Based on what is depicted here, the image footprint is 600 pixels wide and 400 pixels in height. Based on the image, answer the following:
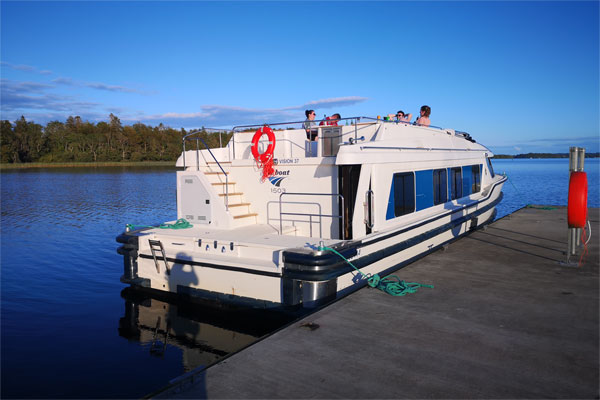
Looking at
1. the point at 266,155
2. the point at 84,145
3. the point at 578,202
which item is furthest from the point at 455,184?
the point at 84,145

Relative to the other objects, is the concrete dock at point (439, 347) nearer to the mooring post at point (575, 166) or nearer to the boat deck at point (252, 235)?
the mooring post at point (575, 166)

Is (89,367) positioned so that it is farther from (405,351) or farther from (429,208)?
(429,208)

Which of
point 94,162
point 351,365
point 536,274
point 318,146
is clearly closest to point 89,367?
point 351,365

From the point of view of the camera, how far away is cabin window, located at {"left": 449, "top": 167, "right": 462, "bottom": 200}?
38.4ft

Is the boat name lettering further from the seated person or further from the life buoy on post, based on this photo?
the seated person

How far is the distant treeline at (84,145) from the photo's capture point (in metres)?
74.3

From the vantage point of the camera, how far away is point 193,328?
7.30 meters

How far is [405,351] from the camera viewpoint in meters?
4.63

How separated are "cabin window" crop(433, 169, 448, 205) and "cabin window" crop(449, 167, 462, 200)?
1.82 feet

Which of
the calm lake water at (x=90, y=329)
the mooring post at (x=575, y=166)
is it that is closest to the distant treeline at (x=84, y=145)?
the calm lake water at (x=90, y=329)

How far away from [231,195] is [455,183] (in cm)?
631

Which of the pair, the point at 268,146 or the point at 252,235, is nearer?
the point at 252,235

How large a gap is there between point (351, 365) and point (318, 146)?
5.37m

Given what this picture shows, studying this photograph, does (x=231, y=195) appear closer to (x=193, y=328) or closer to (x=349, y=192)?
(x=349, y=192)
